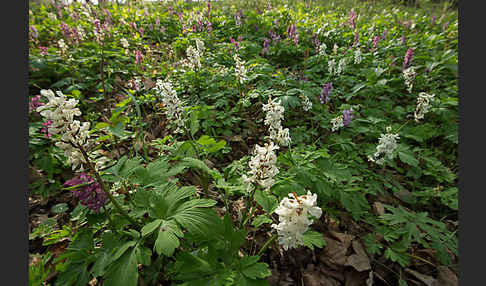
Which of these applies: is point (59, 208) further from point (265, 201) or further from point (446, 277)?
point (446, 277)

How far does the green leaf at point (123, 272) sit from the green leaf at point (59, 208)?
1532 mm

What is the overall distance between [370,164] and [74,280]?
3735 millimetres

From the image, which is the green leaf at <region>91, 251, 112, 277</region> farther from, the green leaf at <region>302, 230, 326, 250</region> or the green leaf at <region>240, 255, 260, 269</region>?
the green leaf at <region>302, 230, 326, 250</region>

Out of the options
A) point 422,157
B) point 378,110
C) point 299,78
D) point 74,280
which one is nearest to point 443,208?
point 422,157

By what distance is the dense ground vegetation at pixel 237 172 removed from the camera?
1541mm

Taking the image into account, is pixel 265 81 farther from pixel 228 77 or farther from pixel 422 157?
pixel 422 157

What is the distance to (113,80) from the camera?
178 inches

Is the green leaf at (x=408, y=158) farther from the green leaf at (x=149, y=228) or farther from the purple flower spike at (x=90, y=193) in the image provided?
the purple flower spike at (x=90, y=193)

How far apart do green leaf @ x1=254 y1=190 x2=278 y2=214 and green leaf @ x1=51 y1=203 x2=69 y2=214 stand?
88.2 inches

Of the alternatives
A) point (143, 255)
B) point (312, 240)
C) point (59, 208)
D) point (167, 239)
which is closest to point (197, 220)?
point (167, 239)

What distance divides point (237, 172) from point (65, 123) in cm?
152

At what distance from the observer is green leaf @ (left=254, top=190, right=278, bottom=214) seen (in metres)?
1.79

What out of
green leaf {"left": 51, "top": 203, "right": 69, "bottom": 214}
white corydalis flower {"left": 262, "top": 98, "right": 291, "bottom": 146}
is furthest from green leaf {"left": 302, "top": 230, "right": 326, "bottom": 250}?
green leaf {"left": 51, "top": 203, "right": 69, "bottom": 214}

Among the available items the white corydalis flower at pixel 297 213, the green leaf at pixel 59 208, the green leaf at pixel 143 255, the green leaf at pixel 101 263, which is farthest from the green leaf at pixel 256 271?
the green leaf at pixel 59 208
